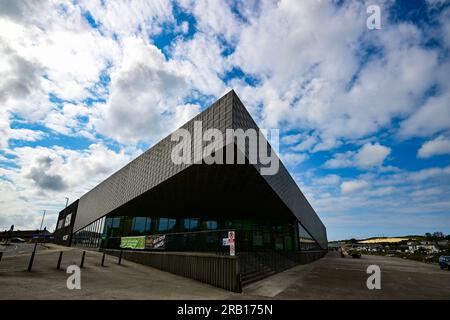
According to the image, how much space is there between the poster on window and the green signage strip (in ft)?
3.07

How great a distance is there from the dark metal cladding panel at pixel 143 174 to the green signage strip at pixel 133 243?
5.04m

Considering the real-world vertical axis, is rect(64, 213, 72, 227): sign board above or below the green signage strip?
above

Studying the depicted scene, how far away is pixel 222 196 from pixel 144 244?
9.55 m

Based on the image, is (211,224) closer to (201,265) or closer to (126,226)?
(126,226)

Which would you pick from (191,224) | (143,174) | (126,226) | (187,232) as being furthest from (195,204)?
(187,232)

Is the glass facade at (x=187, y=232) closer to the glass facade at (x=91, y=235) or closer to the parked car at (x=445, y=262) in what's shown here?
the glass facade at (x=91, y=235)

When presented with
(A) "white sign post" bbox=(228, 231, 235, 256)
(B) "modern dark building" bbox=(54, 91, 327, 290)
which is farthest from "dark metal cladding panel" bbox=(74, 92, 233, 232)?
(A) "white sign post" bbox=(228, 231, 235, 256)

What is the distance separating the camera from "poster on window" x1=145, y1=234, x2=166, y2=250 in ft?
60.4

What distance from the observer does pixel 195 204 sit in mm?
29984

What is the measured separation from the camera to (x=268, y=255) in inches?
808

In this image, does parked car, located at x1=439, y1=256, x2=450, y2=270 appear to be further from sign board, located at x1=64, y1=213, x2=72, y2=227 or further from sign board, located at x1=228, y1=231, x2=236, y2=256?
sign board, located at x1=64, y1=213, x2=72, y2=227

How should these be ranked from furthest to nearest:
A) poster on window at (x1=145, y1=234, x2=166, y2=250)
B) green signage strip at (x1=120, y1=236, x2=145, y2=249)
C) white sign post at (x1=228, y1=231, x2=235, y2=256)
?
green signage strip at (x1=120, y1=236, x2=145, y2=249), poster on window at (x1=145, y1=234, x2=166, y2=250), white sign post at (x1=228, y1=231, x2=235, y2=256)

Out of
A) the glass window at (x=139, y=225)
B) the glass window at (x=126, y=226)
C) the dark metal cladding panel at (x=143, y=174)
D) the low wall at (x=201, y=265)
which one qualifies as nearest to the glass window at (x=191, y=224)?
the glass window at (x=139, y=225)

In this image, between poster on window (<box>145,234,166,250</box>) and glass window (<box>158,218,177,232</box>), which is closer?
poster on window (<box>145,234,166,250</box>)
